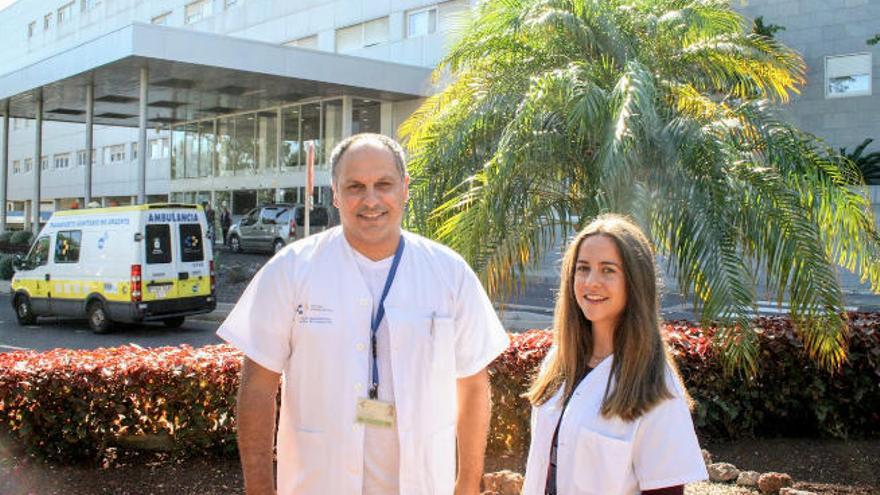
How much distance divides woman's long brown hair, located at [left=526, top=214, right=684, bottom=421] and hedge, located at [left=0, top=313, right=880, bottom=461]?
8.91ft

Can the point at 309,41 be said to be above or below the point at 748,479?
above

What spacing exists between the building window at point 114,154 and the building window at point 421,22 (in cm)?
2335

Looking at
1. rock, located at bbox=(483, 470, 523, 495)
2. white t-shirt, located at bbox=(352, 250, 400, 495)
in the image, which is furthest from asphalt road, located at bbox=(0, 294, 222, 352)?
white t-shirt, located at bbox=(352, 250, 400, 495)

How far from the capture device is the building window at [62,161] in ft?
172

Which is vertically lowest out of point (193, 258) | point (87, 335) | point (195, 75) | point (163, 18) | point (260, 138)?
point (87, 335)

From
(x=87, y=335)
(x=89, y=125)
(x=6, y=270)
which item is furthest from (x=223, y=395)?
(x=89, y=125)

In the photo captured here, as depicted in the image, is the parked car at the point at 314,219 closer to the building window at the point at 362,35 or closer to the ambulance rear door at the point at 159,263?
the building window at the point at 362,35

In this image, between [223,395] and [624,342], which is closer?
[624,342]

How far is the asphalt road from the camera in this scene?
1327cm

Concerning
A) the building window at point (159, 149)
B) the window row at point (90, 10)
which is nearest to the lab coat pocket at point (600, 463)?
the window row at point (90, 10)

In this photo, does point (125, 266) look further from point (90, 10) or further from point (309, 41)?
point (90, 10)

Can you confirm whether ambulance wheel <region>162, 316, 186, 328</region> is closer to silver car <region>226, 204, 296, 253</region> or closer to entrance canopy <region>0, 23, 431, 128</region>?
entrance canopy <region>0, 23, 431, 128</region>

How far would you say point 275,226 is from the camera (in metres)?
25.9

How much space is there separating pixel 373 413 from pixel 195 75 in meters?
23.9
